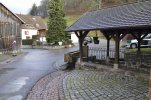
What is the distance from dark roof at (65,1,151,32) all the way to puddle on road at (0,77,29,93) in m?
5.30

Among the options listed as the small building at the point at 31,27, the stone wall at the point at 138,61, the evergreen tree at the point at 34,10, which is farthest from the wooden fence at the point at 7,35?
the evergreen tree at the point at 34,10

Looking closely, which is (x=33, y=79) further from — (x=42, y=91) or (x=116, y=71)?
(x=116, y=71)

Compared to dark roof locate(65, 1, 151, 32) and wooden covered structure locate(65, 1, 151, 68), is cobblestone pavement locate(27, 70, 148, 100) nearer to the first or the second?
wooden covered structure locate(65, 1, 151, 68)

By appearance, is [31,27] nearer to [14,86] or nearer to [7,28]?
[7,28]

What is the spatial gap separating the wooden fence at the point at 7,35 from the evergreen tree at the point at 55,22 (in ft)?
25.8

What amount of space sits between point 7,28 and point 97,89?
985 inches


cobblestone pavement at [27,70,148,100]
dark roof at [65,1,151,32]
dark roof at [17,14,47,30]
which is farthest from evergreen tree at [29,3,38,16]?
cobblestone pavement at [27,70,148,100]

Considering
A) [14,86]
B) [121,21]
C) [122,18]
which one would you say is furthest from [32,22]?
[14,86]

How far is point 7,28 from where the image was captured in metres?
33.6

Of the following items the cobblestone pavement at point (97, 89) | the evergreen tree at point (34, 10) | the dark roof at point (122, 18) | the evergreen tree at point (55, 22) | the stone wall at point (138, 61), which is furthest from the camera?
the evergreen tree at point (34, 10)

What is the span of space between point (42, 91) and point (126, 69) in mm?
5382

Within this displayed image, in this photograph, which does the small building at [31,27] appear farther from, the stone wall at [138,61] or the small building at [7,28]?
the stone wall at [138,61]

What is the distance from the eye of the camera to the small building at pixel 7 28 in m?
32.0

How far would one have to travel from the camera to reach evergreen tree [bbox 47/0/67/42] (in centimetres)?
4406
